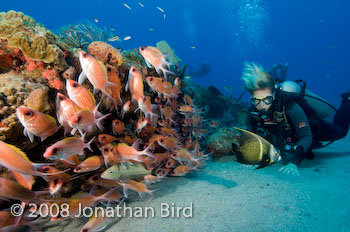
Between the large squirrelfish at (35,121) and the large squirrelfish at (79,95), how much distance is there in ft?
1.14

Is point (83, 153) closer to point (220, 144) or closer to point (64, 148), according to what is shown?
point (64, 148)

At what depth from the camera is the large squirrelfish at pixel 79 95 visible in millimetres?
2029

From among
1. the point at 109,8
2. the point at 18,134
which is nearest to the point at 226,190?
the point at 18,134

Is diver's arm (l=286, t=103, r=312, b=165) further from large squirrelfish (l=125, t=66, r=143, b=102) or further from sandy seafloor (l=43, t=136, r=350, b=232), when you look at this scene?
large squirrelfish (l=125, t=66, r=143, b=102)

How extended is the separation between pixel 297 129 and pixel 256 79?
56.6 inches

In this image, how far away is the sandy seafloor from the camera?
2.24 metres

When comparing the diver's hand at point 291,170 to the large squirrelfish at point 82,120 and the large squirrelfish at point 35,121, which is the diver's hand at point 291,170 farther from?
the large squirrelfish at point 35,121

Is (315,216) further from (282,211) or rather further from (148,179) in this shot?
(148,179)

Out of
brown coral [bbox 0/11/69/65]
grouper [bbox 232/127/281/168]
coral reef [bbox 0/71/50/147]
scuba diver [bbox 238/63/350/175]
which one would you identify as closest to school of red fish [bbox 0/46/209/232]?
coral reef [bbox 0/71/50/147]

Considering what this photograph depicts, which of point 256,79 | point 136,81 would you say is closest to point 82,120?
point 136,81

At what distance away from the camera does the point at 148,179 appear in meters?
3.08

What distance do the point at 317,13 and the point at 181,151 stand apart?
357ft

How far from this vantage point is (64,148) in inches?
71.0

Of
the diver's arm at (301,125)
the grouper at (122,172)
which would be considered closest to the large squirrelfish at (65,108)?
the grouper at (122,172)
